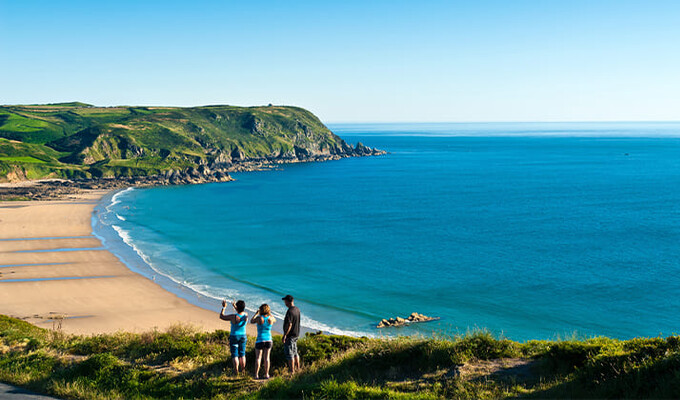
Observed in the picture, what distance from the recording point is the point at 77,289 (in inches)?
1847

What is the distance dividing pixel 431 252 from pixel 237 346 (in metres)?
49.6

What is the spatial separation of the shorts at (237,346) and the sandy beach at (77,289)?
45.2 ft

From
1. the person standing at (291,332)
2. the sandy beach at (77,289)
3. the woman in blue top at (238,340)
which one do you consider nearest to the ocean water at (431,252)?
the sandy beach at (77,289)

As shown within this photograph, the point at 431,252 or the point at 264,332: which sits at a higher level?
the point at 264,332

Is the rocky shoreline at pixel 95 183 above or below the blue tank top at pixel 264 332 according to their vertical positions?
below

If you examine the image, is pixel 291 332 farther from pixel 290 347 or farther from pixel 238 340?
pixel 238 340

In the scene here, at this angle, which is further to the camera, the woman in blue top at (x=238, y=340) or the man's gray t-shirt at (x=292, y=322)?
the woman in blue top at (x=238, y=340)

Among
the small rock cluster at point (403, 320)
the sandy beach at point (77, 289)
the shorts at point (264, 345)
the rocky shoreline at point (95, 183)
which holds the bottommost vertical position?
the sandy beach at point (77, 289)

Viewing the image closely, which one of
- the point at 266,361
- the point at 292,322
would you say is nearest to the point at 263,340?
the point at 266,361

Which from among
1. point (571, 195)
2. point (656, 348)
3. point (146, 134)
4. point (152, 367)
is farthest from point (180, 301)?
point (146, 134)

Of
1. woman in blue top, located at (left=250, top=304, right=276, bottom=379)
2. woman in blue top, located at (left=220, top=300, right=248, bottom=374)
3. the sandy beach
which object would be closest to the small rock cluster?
the sandy beach

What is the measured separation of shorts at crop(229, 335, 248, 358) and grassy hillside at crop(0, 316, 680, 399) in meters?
0.59

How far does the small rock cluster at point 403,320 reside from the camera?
123 feet

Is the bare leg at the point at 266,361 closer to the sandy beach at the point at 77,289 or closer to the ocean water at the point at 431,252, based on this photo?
the sandy beach at the point at 77,289
